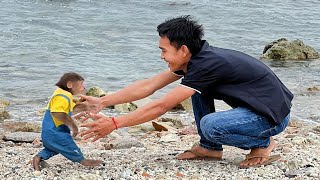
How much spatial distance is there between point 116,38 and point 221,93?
15644 millimetres

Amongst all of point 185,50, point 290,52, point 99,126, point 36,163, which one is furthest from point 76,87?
point 290,52

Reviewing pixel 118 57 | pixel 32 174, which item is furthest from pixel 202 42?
pixel 118 57

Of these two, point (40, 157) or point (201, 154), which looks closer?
point (40, 157)

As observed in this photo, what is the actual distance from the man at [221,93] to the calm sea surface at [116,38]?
595 centimetres

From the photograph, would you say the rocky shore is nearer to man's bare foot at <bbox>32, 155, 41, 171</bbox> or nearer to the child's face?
man's bare foot at <bbox>32, 155, 41, 171</bbox>

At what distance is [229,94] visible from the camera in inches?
213

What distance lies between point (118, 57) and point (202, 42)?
12530 mm

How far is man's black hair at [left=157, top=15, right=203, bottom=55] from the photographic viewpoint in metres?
5.32

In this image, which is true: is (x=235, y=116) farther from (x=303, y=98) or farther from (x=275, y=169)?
(x=303, y=98)

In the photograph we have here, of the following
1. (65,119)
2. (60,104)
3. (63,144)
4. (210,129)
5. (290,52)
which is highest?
(60,104)

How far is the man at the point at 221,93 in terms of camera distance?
5188 mm

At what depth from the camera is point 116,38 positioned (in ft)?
68.3

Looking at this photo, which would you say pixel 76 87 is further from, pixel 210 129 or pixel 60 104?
pixel 210 129

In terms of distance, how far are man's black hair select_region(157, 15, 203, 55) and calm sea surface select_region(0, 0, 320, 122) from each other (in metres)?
6.28
